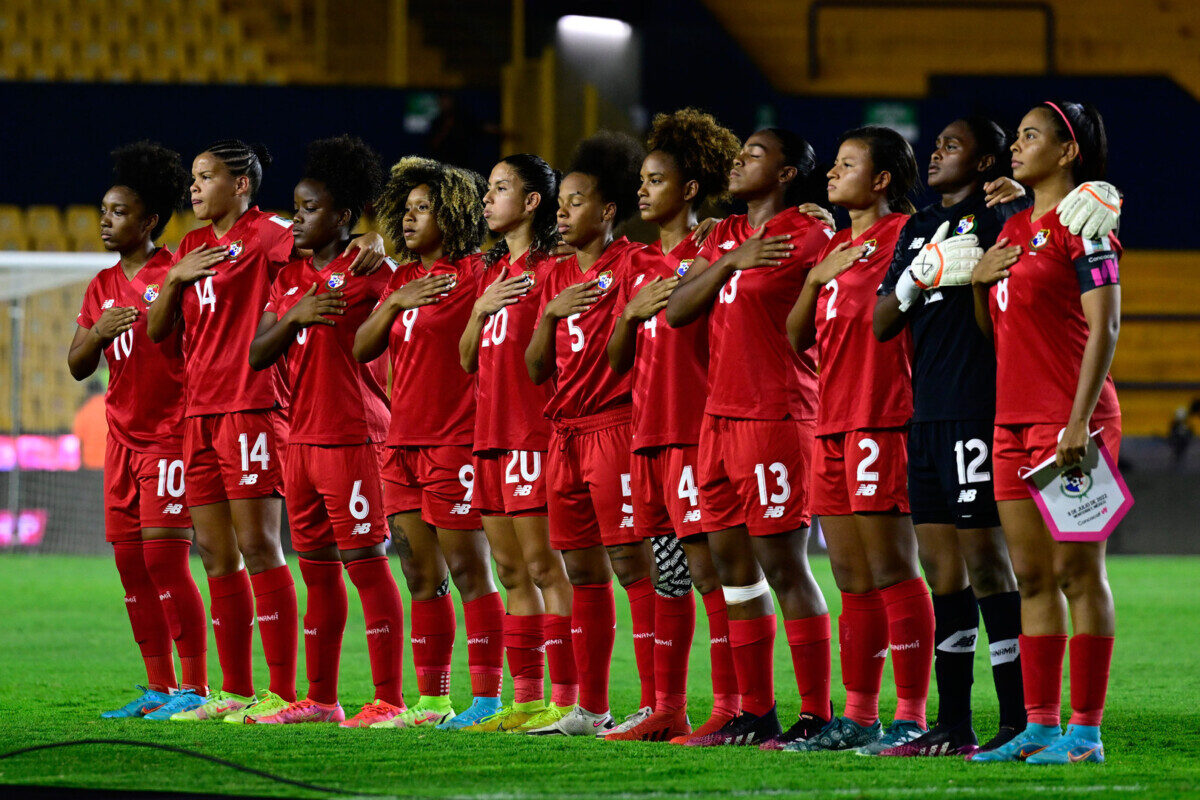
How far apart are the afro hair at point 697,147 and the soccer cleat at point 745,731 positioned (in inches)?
71.5

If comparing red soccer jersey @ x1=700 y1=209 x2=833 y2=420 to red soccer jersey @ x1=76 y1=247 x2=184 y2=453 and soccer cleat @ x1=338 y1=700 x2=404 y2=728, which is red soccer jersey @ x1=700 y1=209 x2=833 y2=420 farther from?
red soccer jersey @ x1=76 y1=247 x2=184 y2=453

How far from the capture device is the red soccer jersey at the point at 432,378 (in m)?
6.06

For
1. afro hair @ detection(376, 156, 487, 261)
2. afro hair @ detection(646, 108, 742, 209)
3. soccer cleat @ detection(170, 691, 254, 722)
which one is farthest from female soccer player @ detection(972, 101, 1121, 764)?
soccer cleat @ detection(170, 691, 254, 722)

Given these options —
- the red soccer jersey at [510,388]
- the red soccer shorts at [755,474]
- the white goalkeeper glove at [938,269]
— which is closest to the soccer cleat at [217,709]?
the red soccer jersey at [510,388]

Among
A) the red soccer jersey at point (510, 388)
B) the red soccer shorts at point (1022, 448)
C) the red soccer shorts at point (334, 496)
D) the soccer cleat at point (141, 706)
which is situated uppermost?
the red soccer jersey at point (510, 388)

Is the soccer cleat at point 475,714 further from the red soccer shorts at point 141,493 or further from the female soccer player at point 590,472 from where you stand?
the red soccer shorts at point 141,493

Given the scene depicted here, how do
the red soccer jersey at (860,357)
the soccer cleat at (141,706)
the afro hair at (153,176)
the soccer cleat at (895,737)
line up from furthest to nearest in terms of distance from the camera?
the afro hair at (153,176), the soccer cleat at (141,706), the red soccer jersey at (860,357), the soccer cleat at (895,737)

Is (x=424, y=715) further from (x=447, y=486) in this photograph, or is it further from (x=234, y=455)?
(x=234, y=455)

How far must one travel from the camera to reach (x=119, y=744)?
5.28 meters

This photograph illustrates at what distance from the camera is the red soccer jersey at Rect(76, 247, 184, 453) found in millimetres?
6570

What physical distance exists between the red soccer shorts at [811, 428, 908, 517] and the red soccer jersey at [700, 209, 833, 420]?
25 cm

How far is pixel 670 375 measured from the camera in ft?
18.1

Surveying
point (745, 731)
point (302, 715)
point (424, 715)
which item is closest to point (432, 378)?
point (424, 715)

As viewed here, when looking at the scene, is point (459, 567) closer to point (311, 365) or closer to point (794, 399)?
point (311, 365)
